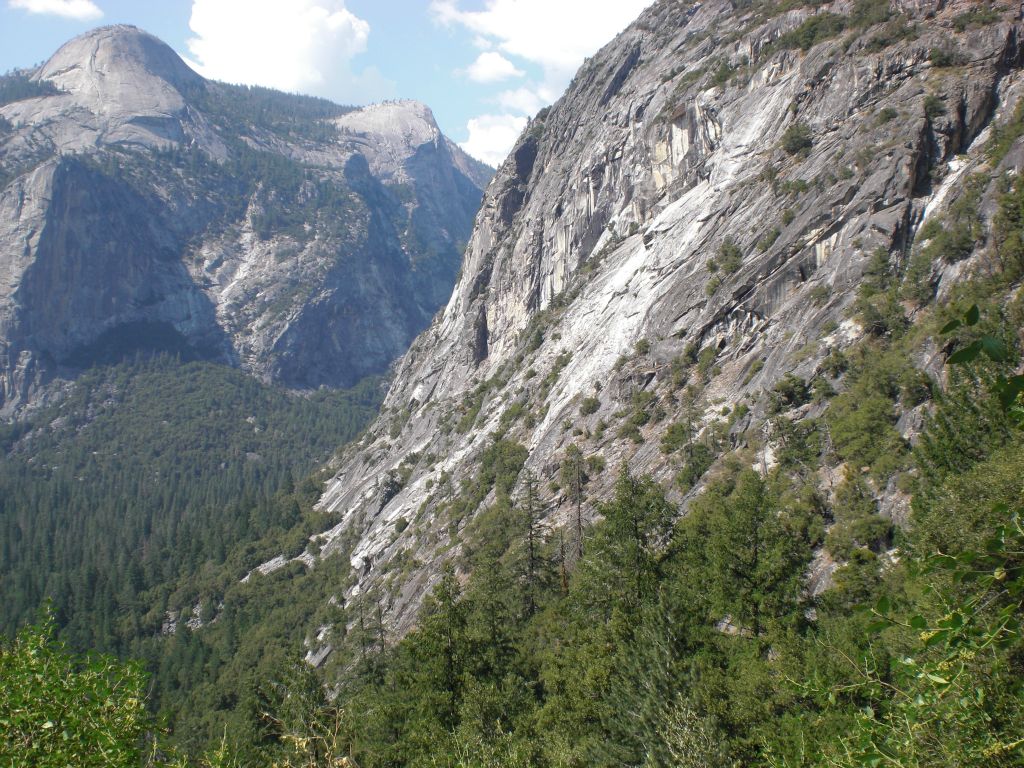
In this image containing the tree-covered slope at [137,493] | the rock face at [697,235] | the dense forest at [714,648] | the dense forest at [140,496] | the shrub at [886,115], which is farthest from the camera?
the tree-covered slope at [137,493]

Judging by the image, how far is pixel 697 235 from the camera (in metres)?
61.7

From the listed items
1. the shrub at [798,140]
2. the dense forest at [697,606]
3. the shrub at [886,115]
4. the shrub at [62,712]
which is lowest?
the dense forest at [697,606]

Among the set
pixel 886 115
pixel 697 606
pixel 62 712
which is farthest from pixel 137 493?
pixel 62 712

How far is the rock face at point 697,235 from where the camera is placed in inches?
1860

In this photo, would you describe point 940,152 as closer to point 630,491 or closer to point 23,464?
point 630,491

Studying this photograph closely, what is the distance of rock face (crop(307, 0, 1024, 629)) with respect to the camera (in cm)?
4725

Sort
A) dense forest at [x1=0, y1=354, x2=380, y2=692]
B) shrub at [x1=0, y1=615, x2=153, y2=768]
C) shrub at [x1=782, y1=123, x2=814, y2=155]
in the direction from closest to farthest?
shrub at [x1=0, y1=615, x2=153, y2=768]
shrub at [x1=782, y1=123, x2=814, y2=155]
dense forest at [x1=0, y1=354, x2=380, y2=692]

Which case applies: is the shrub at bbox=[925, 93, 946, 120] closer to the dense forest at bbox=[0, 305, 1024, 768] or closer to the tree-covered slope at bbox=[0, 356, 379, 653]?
the dense forest at bbox=[0, 305, 1024, 768]

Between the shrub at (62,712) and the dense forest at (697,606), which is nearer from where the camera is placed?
the dense forest at (697,606)

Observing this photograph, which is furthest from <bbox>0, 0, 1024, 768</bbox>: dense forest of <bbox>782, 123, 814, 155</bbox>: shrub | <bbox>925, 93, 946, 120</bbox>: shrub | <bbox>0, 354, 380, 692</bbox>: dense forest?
<bbox>0, 354, 380, 692</bbox>: dense forest

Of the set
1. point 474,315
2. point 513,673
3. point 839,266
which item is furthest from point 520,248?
point 513,673

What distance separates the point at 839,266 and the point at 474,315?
67794mm

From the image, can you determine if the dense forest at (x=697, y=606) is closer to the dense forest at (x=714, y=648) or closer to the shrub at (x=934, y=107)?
the dense forest at (x=714, y=648)

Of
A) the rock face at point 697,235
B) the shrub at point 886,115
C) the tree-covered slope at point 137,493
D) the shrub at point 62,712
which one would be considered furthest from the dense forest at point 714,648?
the tree-covered slope at point 137,493
